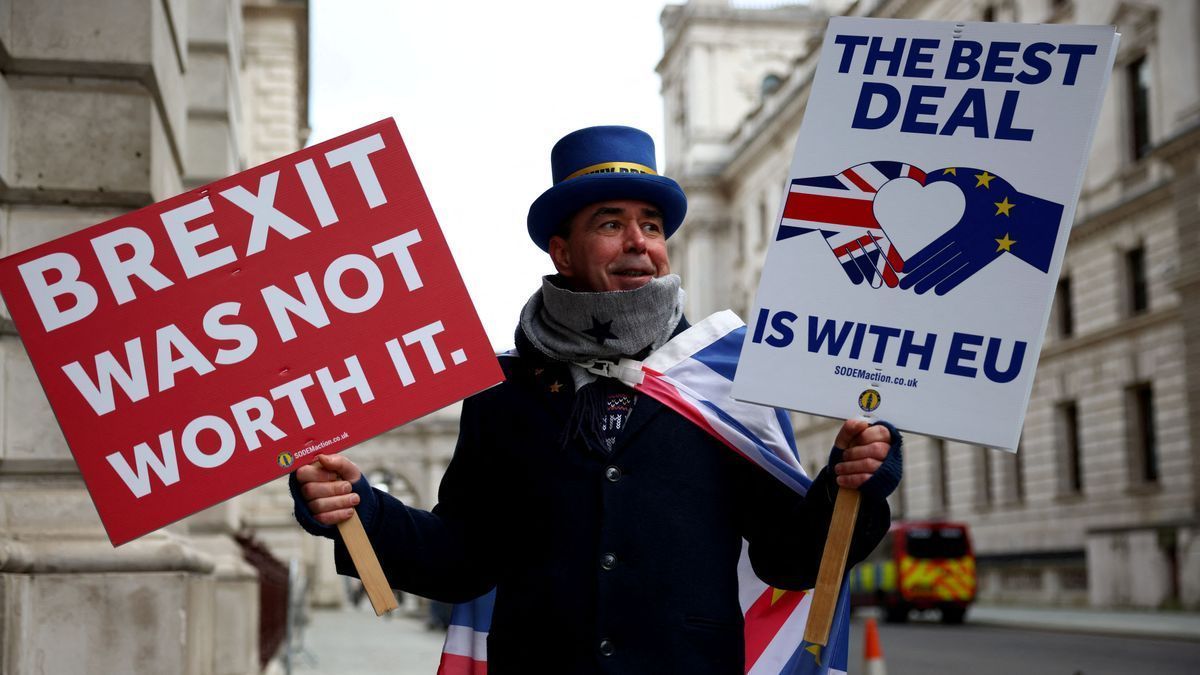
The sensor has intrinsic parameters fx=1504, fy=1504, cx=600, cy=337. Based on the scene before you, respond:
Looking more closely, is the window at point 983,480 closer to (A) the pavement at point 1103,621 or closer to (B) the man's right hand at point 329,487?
(A) the pavement at point 1103,621

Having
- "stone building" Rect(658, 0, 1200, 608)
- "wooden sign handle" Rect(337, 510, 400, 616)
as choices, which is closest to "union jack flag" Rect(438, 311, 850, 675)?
"wooden sign handle" Rect(337, 510, 400, 616)

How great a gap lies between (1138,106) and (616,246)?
29.5 m

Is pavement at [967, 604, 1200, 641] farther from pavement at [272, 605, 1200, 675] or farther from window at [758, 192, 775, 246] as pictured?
window at [758, 192, 775, 246]

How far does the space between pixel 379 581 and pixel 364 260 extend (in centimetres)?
77

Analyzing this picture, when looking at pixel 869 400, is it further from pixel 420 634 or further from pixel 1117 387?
pixel 1117 387

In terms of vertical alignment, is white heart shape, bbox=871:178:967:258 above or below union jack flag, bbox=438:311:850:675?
above

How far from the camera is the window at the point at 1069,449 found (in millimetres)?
32781

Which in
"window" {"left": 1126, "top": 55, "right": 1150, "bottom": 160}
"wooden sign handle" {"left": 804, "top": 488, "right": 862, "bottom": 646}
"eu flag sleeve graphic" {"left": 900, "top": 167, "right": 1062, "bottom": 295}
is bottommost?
"wooden sign handle" {"left": 804, "top": 488, "right": 862, "bottom": 646}

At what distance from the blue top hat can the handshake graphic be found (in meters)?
0.29

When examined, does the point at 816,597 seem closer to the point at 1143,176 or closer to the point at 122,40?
the point at 122,40

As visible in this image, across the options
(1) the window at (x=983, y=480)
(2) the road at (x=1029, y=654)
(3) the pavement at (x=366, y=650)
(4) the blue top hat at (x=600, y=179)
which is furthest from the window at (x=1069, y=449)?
(4) the blue top hat at (x=600, y=179)

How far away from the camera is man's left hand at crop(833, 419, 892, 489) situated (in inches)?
113

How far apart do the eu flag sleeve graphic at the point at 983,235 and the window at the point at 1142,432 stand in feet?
92.4

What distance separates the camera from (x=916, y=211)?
10.3 ft
